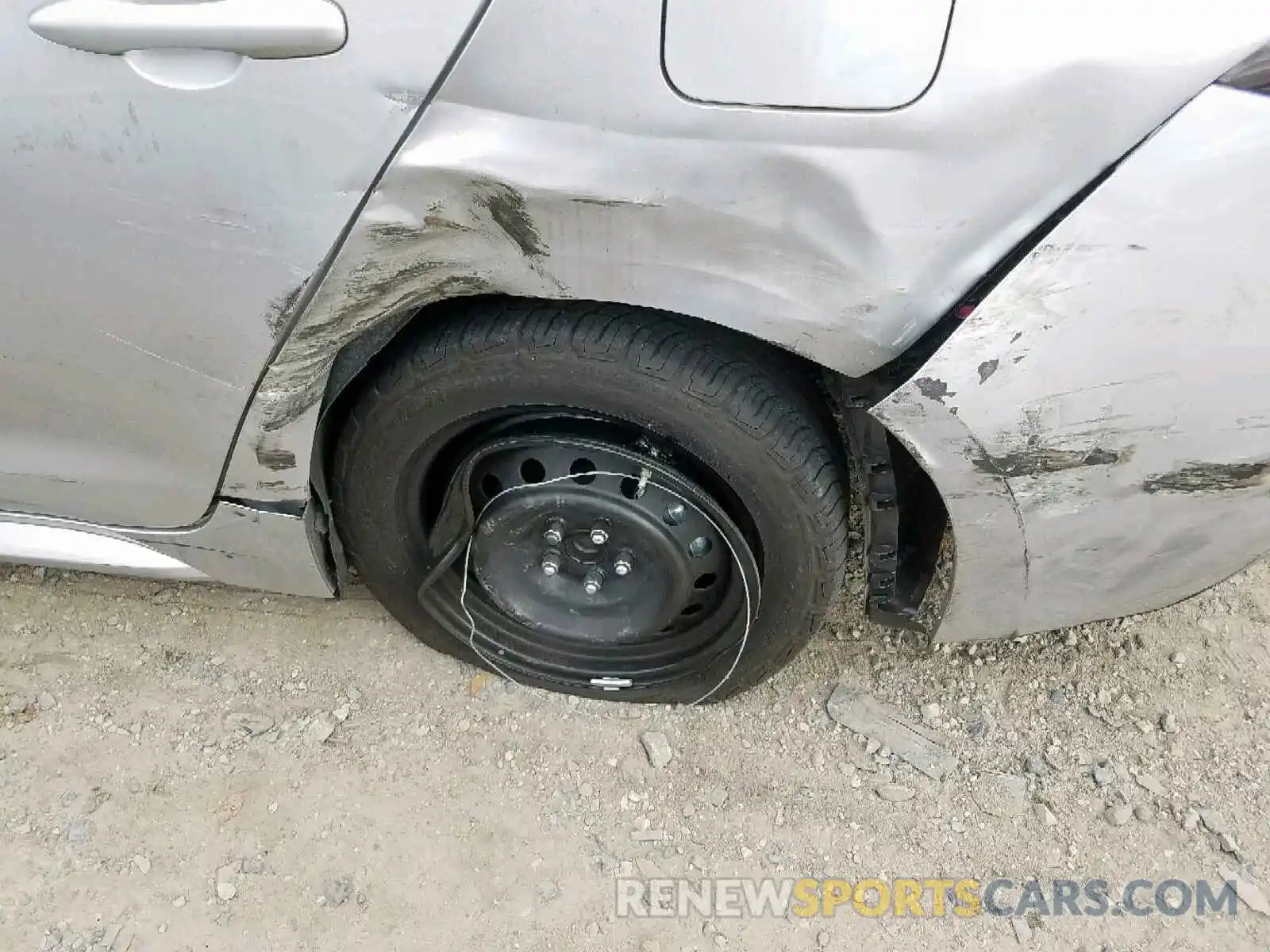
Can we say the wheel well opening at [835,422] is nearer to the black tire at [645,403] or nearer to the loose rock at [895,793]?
the black tire at [645,403]

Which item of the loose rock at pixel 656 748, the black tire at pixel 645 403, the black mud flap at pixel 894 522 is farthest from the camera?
the loose rock at pixel 656 748

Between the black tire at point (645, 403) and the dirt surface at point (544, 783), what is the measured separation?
445 millimetres

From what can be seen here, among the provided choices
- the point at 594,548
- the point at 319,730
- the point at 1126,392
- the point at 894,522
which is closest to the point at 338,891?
the point at 319,730

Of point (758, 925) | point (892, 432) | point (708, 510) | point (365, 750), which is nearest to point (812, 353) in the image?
point (892, 432)

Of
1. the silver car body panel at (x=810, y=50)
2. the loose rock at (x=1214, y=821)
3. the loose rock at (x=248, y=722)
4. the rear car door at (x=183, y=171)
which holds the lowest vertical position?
the loose rock at (x=248, y=722)

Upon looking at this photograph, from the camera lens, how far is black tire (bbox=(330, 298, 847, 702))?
1.52 metres

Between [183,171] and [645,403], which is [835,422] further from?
[183,171]

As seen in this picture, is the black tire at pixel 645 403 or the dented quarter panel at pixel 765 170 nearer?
the dented quarter panel at pixel 765 170

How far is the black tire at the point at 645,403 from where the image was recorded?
1.52 metres

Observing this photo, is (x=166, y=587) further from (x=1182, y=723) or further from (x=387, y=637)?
(x=1182, y=723)

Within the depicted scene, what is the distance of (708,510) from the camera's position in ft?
5.63

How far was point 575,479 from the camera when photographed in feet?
5.98

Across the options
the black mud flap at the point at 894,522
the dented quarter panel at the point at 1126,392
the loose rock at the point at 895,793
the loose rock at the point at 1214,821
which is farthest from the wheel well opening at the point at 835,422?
the loose rock at the point at 1214,821

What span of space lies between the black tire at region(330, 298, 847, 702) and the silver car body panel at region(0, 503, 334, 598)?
0.53 ft
